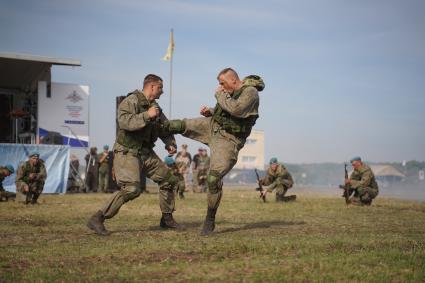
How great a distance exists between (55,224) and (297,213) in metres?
5.55

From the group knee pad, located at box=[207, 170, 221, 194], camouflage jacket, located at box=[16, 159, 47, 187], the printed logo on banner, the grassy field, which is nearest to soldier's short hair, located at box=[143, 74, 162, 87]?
knee pad, located at box=[207, 170, 221, 194]

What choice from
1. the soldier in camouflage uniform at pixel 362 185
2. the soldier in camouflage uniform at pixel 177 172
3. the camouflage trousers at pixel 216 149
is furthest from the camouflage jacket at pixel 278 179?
the camouflage trousers at pixel 216 149

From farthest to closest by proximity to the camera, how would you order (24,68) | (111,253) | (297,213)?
(24,68) → (297,213) → (111,253)

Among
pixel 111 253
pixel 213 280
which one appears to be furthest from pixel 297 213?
pixel 213 280

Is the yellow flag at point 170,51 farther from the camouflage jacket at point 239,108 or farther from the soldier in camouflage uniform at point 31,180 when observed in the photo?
the camouflage jacket at point 239,108

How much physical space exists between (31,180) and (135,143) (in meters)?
9.39

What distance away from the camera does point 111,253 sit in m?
5.79

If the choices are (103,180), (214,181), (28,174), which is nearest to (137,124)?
(214,181)

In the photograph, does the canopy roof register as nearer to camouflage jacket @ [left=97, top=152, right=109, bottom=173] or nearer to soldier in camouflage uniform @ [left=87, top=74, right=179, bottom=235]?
camouflage jacket @ [left=97, top=152, right=109, bottom=173]

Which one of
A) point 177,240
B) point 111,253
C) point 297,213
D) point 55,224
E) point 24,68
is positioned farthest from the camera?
point 24,68

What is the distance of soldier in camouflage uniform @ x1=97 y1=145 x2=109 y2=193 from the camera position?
24.0 meters

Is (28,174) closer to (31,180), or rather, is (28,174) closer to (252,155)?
(31,180)

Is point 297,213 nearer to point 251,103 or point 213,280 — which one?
point 251,103

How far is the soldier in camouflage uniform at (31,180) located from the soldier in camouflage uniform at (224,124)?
367 inches
